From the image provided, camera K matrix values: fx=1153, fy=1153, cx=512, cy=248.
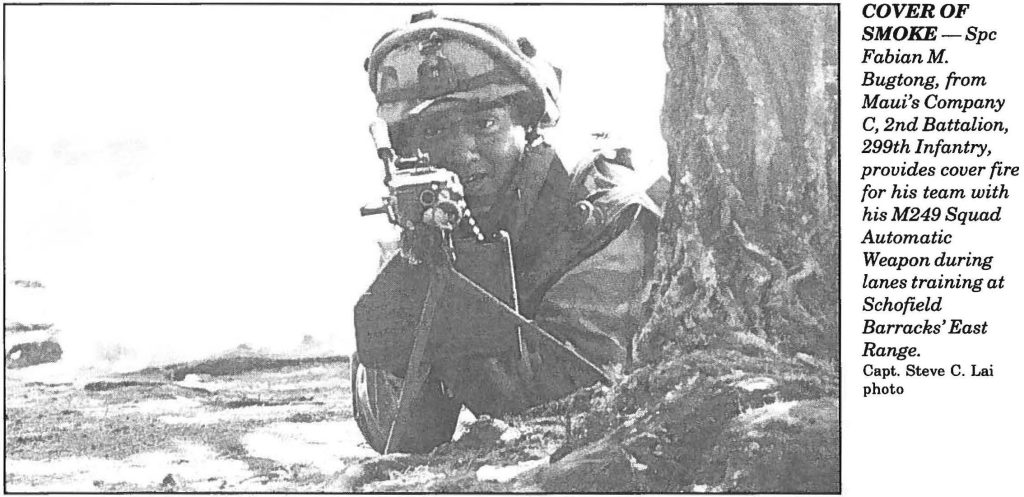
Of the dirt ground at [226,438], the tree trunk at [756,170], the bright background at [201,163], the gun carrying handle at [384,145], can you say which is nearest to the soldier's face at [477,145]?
the gun carrying handle at [384,145]

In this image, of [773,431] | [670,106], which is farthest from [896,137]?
[773,431]

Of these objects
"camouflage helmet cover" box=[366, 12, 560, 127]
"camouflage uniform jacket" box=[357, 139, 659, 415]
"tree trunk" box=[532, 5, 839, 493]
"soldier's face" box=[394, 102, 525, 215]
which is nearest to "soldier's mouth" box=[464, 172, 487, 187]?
"soldier's face" box=[394, 102, 525, 215]

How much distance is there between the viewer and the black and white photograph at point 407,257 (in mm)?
4117

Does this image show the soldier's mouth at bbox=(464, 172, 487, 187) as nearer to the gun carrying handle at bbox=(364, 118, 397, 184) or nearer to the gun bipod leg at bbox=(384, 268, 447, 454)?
the gun carrying handle at bbox=(364, 118, 397, 184)

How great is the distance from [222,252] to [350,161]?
572mm

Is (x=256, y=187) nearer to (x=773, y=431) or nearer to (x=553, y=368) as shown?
(x=553, y=368)

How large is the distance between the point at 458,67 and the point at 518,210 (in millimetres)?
550

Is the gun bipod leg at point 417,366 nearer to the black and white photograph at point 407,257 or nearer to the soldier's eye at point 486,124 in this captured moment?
the black and white photograph at point 407,257

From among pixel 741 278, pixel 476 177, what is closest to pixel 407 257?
pixel 476 177

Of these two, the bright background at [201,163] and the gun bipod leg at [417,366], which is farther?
the bright background at [201,163]

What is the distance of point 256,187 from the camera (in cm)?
423

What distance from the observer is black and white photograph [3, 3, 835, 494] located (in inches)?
162

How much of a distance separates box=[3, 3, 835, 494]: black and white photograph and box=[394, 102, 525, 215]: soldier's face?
1 cm

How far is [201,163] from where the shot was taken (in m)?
4.23
